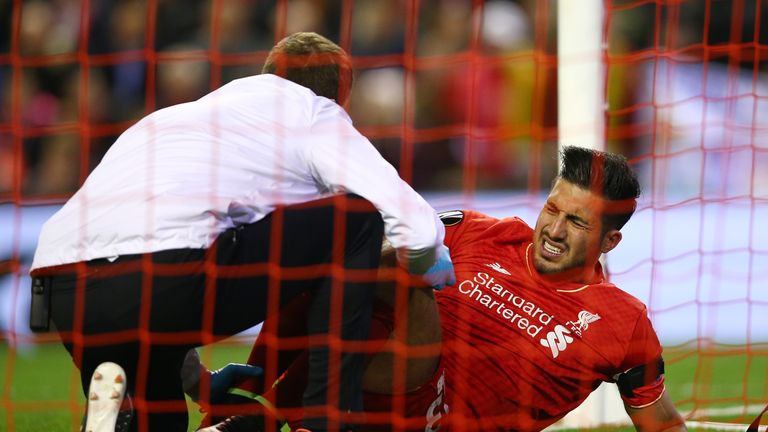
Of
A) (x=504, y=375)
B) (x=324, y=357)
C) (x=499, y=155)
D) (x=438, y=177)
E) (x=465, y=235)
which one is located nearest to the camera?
(x=324, y=357)

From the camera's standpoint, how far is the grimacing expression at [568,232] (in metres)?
4.03

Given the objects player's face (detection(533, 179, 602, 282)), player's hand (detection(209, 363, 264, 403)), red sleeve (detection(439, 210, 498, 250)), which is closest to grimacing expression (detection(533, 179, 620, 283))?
player's face (detection(533, 179, 602, 282))

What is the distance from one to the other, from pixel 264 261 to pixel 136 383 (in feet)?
1.76

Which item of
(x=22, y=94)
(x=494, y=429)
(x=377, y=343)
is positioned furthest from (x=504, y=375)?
(x=22, y=94)

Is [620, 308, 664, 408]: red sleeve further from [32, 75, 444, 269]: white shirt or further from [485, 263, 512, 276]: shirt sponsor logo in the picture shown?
[32, 75, 444, 269]: white shirt

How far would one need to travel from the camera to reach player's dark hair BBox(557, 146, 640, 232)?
13.3 feet

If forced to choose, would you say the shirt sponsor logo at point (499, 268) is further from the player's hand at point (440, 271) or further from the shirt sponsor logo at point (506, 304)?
the player's hand at point (440, 271)

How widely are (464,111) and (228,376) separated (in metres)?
4.12

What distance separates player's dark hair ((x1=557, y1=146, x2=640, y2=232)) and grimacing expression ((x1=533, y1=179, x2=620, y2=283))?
0.11 ft

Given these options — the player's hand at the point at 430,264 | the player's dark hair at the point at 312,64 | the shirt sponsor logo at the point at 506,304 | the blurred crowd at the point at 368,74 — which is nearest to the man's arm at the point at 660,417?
the shirt sponsor logo at the point at 506,304

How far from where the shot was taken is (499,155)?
25.2ft

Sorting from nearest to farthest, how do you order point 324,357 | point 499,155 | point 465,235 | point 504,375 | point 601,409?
1. point 324,357
2. point 504,375
3. point 465,235
4. point 601,409
5. point 499,155

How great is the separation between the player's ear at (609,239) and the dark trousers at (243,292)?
42.9 inches

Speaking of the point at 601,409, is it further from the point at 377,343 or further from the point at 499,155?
the point at 499,155
